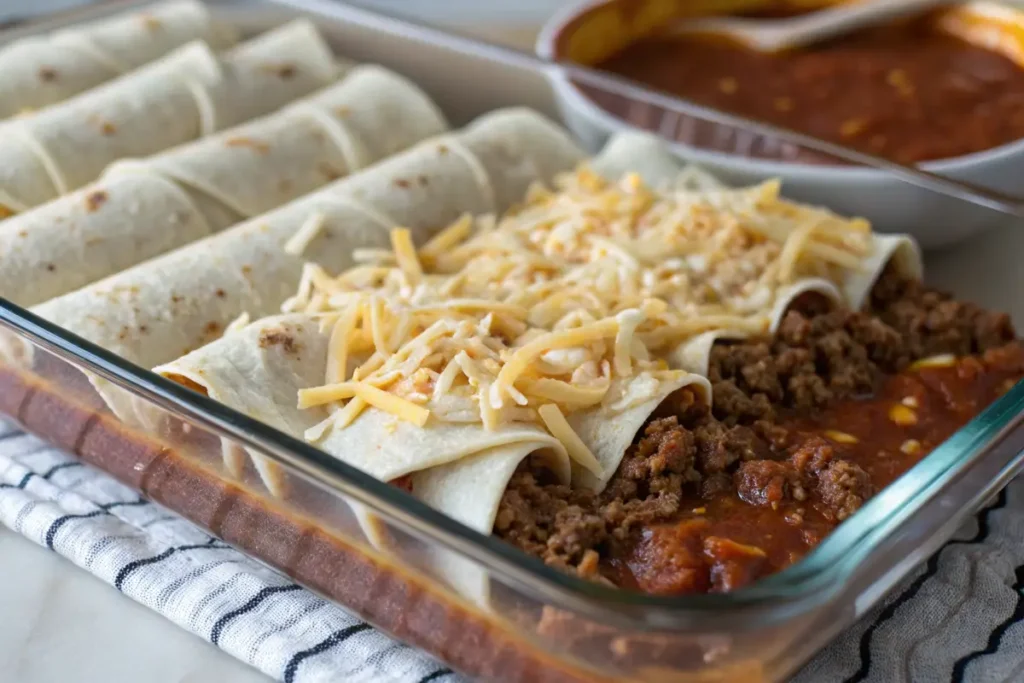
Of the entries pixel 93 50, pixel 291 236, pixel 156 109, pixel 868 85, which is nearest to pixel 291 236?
pixel 291 236

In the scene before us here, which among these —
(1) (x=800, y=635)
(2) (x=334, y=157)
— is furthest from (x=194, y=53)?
(1) (x=800, y=635)

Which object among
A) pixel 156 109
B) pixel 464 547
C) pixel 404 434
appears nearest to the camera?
pixel 464 547

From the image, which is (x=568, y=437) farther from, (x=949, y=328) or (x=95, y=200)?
(x=95, y=200)

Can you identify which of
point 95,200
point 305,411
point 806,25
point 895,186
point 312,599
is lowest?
point 312,599

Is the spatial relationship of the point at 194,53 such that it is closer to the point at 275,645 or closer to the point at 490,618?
the point at 275,645

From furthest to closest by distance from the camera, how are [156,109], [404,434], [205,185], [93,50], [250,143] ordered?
[93,50]
[156,109]
[250,143]
[205,185]
[404,434]

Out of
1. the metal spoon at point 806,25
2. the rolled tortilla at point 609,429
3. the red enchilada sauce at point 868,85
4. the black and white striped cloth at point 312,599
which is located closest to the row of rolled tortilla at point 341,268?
the rolled tortilla at point 609,429
